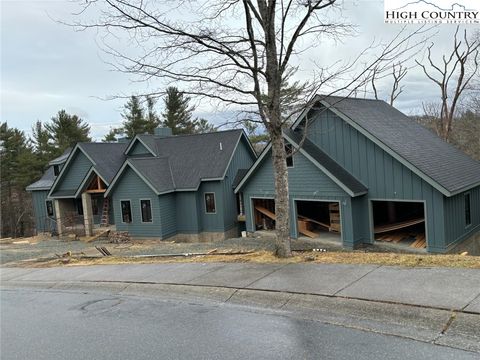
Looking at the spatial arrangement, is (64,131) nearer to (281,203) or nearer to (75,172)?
(75,172)

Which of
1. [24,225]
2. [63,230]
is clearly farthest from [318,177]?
[24,225]

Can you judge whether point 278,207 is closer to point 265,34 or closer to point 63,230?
point 265,34

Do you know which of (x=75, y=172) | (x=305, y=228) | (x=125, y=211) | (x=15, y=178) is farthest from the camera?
(x=15, y=178)

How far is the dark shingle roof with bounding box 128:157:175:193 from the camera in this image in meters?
23.9

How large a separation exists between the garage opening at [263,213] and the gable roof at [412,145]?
472 centimetres

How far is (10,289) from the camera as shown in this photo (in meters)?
10.3

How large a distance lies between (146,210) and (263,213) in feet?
23.4

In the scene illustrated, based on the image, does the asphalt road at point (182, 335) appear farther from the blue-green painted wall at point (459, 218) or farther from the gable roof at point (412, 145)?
the blue-green painted wall at point (459, 218)

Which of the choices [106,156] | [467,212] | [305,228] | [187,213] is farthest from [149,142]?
[467,212]

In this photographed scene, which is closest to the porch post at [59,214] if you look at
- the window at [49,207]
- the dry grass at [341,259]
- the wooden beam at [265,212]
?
the window at [49,207]

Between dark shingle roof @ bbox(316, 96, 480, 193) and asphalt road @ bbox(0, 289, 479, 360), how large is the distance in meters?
10.1

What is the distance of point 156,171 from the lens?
25.0 meters

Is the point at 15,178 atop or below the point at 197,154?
below

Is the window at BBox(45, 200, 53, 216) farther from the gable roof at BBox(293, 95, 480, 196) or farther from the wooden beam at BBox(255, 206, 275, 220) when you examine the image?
the gable roof at BBox(293, 95, 480, 196)
